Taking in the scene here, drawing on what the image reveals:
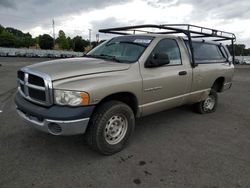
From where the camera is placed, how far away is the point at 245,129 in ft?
15.5

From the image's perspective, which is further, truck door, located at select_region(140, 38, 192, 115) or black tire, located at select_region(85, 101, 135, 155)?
truck door, located at select_region(140, 38, 192, 115)

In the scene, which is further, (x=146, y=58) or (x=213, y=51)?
(x=213, y=51)

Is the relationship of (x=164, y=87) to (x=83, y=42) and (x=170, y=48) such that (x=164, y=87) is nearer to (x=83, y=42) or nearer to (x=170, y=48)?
(x=170, y=48)

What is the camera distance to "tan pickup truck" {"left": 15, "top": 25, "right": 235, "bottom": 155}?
289 cm

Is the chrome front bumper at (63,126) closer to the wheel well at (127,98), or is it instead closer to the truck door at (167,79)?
the wheel well at (127,98)

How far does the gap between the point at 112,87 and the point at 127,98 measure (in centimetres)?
56

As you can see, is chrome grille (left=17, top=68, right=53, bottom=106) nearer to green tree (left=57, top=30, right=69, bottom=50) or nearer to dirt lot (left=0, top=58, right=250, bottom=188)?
dirt lot (left=0, top=58, right=250, bottom=188)

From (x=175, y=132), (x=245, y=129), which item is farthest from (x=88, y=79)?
(x=245, y=129)

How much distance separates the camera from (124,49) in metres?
4.07

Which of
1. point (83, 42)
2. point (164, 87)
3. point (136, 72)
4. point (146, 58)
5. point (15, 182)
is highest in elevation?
point (83, 42)

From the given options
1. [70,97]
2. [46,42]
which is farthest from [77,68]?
[46,42]

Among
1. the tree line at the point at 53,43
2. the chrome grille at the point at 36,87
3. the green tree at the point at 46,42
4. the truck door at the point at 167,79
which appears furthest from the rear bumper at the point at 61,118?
the green tree at the point at 46,42

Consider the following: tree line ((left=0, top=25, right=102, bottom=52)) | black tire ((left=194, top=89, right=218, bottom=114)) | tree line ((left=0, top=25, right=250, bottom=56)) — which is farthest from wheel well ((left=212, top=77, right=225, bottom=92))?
tree line ((left=0, top=25, right=102, bottom=52))

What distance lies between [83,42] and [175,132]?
8590 centimetres
